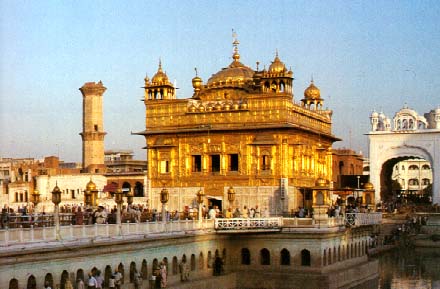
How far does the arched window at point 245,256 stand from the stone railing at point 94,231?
9.15 ft

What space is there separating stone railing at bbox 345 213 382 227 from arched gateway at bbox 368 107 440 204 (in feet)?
80.6

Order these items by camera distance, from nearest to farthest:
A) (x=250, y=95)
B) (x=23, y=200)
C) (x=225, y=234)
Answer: (x=225, y=234) → (x=250, y=95) → (x=23, y=200)

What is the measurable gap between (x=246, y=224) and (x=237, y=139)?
7980mm

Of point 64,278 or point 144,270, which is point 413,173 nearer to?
point 144,270

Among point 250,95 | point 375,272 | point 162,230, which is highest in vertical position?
point 250,95

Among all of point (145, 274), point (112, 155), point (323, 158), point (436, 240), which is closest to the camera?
point (145, 274)

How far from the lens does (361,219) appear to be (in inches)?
1636

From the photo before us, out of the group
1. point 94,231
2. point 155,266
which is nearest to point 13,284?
point 94,231

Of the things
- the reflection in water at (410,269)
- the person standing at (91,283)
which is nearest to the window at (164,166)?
the reflection in water at (410,269)

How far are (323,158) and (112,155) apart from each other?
57159mm

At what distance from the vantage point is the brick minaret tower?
281 feet

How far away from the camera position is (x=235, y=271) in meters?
36.7

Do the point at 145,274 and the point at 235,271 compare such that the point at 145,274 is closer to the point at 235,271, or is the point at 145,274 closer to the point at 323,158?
the point at 235,271

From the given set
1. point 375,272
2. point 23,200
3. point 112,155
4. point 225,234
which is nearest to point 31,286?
point 225,234
